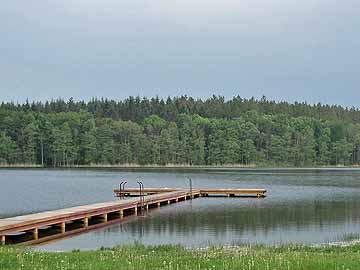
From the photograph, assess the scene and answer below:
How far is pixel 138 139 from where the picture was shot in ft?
372

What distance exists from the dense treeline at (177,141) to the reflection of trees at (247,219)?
251ft

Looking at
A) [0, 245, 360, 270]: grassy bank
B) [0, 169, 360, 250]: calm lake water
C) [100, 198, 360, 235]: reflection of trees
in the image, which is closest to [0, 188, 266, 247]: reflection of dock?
[0, 169, 360, 250]: calm lake water

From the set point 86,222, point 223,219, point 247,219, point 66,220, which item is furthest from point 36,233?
point 247,219

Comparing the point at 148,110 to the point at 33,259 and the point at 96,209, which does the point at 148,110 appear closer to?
the point at 96,209

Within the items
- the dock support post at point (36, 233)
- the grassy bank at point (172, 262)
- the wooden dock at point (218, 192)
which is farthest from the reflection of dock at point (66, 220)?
the grassy bank at point (172, 262)

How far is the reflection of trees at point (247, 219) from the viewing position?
26.7 m

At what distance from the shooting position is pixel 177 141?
377 ft

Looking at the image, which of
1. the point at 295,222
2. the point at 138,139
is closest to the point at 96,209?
the point at 295,222

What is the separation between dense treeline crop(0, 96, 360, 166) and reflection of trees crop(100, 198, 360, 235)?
7651 cm

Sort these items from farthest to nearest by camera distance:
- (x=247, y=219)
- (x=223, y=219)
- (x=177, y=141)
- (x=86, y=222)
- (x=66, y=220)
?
(x=177, y=141) < (x=247, y=219) < (x=223, y=219) < (x=86, y=222) < (x=66, y=220)

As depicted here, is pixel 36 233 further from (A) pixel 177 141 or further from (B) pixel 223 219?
(A) pixel 177 141

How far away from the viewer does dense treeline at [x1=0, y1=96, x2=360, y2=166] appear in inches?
4459

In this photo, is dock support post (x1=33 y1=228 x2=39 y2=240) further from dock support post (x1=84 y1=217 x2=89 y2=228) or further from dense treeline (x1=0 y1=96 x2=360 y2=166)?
dense treeline (x1=0 y1=96 x2=360 y2=166)

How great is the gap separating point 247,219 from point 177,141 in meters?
84.7
